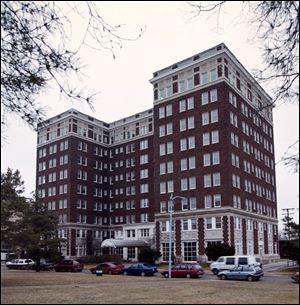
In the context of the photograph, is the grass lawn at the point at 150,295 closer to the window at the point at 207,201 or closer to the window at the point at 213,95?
the window at the point at 207,201

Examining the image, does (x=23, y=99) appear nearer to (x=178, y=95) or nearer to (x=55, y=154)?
(x=178, y=95)

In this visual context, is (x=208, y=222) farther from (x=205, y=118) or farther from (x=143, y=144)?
(x=143, y=144)

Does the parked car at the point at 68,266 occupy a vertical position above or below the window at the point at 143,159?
below

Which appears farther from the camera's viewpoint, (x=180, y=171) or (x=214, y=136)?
(x=180, y=171)

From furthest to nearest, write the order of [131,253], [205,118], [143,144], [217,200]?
[143,144] → [131,253] → [205,118] → [217,200]

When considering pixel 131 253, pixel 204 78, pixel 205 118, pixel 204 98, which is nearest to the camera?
pixel 205 118

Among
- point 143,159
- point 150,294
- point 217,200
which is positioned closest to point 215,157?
point 217,200

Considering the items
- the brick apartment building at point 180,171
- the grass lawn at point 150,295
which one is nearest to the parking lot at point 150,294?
the grass lawn at point 150,295

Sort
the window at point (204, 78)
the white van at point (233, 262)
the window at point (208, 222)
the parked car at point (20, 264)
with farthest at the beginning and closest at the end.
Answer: the window at point (204, 78) < the window at point (208, 222) < the parked car at point (20, 264) < the white van at point (233, 262)

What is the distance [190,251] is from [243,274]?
31965 millimetres

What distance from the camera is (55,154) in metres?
106

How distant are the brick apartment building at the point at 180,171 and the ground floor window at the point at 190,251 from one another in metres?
0.16

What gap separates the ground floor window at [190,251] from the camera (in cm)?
7362

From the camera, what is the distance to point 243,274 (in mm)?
42625
